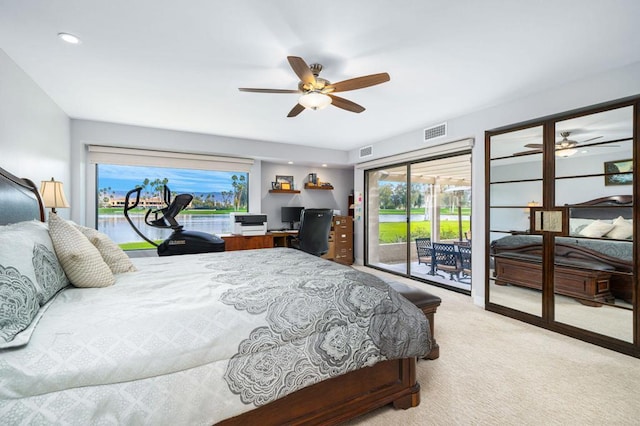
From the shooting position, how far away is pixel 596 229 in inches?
101

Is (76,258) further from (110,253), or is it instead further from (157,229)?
(157,229)

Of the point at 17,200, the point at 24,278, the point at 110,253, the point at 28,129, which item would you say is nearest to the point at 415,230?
the point at 110,253

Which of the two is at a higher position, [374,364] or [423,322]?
[423,322]

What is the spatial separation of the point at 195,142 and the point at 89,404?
410cm

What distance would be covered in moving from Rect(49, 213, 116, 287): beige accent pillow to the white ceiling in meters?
1.38

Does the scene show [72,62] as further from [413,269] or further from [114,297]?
[413,269]

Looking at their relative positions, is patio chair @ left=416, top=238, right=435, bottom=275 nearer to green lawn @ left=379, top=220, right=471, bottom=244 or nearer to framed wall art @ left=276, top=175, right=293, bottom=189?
green lawn @ left=379, top=220, right=471, bottom=244

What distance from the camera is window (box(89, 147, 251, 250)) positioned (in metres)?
4.32

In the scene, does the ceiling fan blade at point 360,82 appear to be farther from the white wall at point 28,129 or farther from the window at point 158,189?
the window at point 158,189

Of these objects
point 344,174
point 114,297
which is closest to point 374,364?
point 114,297

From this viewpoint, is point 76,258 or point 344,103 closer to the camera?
point 76,258

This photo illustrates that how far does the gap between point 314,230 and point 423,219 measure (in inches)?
79.9

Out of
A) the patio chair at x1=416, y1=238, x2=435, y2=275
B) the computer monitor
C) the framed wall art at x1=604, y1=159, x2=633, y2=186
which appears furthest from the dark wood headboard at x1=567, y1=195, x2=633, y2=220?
the computer monitor

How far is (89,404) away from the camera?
36.6 inches
